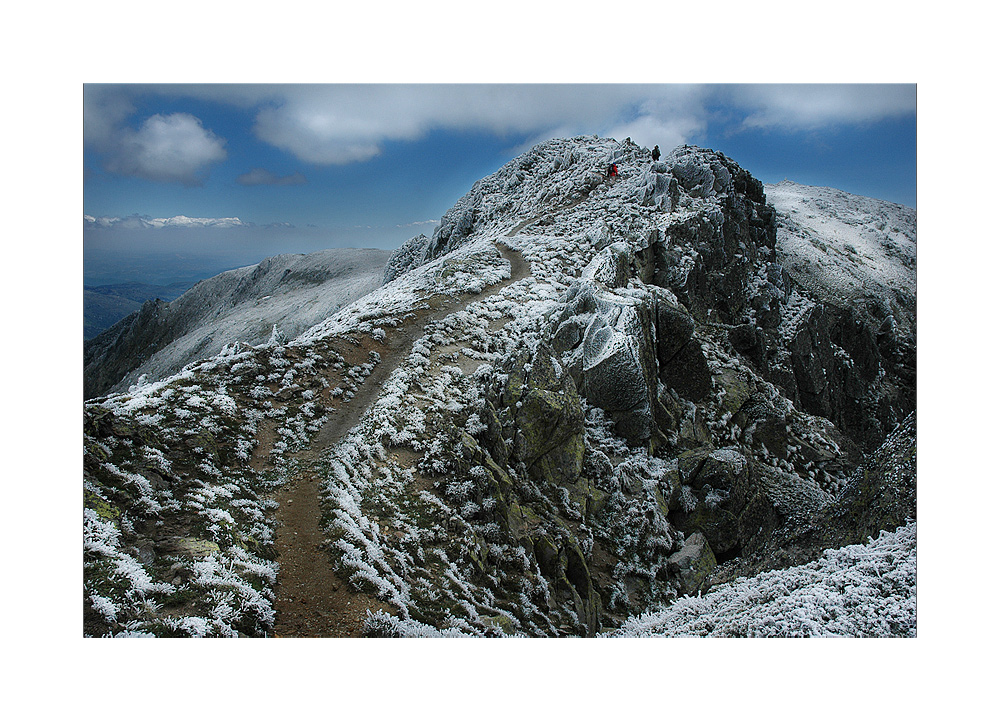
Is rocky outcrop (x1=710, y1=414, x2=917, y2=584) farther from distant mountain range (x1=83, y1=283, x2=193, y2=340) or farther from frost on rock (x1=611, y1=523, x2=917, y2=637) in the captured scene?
distant mountain range (x1=83, y1=283, x2=193, y2=340)

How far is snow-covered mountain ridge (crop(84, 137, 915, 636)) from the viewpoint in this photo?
20.4 ft

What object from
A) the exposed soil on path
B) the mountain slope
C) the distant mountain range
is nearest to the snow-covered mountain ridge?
the exposed soil on path

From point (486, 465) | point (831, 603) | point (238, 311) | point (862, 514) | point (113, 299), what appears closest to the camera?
point (831, 603)

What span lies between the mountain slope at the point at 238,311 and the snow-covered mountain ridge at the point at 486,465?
2272 centimetres

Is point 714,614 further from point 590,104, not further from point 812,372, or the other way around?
point 812,372

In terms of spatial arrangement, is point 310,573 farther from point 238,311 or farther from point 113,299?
point 238,311

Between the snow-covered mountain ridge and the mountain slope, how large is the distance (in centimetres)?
2272

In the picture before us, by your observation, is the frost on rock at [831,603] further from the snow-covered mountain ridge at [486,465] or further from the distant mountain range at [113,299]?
the distant mountain range at [113,299]

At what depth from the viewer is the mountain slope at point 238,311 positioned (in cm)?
3534

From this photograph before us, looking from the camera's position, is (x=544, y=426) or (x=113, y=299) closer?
(x=113, y=299)

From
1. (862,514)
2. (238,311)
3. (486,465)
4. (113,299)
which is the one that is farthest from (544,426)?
(238,311)

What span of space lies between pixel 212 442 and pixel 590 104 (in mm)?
10224

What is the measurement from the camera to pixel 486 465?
32.1ft

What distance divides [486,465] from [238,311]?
152 feet
